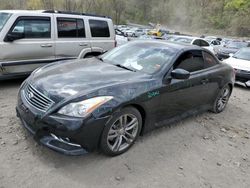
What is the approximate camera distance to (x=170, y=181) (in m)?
3.17

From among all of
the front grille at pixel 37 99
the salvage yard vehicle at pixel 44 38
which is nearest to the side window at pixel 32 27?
the salvage yard vehicle at pixel 44 38

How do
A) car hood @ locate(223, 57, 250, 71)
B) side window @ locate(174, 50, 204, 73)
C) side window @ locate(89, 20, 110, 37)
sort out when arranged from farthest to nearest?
car hood @ locate(223, 57, 250, 71) < side window @ locate(89, 20, 110, 37) < side window @ locate(174, 50, 204, 73)

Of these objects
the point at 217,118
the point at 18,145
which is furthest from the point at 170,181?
the point at 217,118

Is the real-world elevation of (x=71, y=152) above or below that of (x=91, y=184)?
above

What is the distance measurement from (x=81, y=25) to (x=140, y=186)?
506 centimetres

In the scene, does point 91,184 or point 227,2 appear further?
point 227,2

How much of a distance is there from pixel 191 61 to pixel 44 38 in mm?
3631

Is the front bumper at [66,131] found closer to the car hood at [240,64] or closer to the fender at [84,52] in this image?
the fender at [84,52]

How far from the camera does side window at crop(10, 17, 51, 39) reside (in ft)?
18.8

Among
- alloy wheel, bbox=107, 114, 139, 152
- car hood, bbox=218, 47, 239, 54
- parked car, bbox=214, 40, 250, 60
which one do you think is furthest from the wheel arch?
car hood, bbox=218, 47, 239, 54

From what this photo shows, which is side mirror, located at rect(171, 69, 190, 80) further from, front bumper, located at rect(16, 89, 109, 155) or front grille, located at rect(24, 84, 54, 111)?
front grille, located at rect(24, 84, 54, 111)

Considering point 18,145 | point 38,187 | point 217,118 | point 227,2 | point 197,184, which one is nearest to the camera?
point 38,187

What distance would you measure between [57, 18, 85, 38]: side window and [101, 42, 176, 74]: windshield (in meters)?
2.23

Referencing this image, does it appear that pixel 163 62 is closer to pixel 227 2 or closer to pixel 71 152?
pixel 71 152
